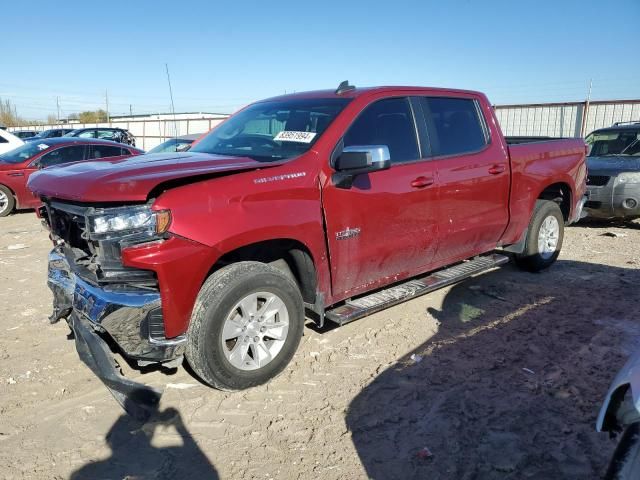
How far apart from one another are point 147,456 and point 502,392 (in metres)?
2.24

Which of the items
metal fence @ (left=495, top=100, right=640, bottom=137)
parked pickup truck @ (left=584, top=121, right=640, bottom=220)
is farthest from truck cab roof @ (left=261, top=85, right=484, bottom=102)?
metal fence @ (left=495, top=100, right=640, bottom=137)

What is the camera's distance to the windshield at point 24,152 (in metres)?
10.3

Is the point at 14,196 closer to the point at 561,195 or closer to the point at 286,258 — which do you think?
the point at 286,258

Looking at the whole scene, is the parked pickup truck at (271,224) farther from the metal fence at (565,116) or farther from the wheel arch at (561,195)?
the metal fence at (565,116)

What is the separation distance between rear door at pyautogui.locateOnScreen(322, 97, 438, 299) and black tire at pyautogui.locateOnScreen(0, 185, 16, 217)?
9057mm

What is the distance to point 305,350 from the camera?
13.1ft

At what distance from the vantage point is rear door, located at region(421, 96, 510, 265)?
14.3 feet

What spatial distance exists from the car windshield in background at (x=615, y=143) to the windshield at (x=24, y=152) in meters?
11.1

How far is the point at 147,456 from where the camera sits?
2.73 meters

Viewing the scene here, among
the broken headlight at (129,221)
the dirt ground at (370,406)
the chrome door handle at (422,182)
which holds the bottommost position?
the dirt ground at (370,406)

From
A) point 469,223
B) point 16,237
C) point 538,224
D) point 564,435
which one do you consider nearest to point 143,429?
point 564,435

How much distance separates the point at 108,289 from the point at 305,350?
1.65m

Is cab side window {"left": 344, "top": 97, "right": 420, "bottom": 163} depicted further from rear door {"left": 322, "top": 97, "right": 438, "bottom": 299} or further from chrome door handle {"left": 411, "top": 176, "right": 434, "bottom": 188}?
chrome door handle {"left": 411, "top": 176, "right": 434, "bottom": 188}

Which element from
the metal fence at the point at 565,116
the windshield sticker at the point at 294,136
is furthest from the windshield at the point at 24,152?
the metal fence at the point at 565,116
